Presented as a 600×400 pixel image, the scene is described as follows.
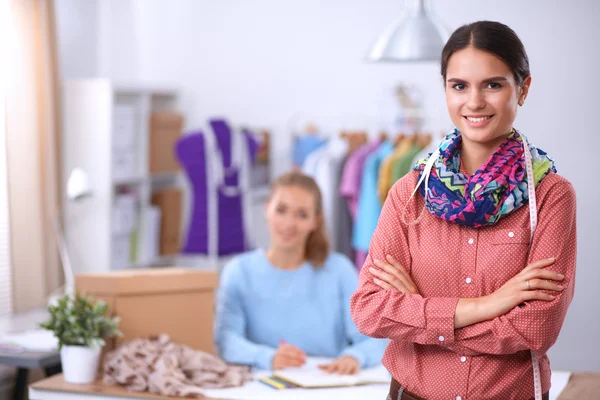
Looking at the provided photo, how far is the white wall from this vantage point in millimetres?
4895

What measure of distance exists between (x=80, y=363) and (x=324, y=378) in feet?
2.43

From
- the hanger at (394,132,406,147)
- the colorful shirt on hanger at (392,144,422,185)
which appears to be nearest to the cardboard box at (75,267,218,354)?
the colorful shirt on hanger at (392,144,422,185)

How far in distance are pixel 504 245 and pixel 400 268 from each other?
Answer: 0.73 ft

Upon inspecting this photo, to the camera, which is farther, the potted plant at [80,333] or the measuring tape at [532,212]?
the potted plant at [80,333]

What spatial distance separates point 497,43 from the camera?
171 cm

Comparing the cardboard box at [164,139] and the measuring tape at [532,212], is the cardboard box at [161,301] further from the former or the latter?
the cardboard box at [164,139]

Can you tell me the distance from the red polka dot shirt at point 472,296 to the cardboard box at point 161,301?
117 cm

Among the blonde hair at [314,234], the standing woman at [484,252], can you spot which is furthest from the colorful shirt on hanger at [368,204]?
the standing woman at [484,252]

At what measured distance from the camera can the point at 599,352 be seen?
484cm

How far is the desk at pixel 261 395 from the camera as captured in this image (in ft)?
8.21

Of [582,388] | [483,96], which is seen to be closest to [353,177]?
[582,388]

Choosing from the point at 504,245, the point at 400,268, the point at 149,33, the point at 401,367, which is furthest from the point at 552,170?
the point at 149,33

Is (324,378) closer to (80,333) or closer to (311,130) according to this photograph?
(80,333)

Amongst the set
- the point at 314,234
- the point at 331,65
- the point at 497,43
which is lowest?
the point at 314,234
